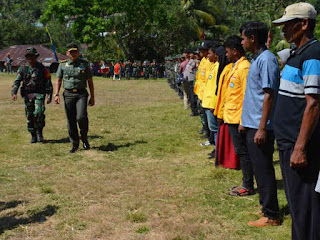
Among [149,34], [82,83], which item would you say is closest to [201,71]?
[82,83]

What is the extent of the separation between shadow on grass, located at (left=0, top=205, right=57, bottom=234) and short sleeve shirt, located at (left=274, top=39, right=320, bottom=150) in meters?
2.88

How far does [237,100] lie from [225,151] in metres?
1.51

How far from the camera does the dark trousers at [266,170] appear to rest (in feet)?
14.4

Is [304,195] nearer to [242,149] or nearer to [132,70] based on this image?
[242,149]

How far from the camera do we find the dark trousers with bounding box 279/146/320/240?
310 centimetres

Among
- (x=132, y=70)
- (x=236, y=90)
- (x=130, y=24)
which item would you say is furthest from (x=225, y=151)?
(x=130, y=24)

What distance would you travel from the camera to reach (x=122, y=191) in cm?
584

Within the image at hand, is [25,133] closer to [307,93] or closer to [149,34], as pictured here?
[307,93]

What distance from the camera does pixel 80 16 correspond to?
3822cm

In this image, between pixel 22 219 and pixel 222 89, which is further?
pixel 222 89

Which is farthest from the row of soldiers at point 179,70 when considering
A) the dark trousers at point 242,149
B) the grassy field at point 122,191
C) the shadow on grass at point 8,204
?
the shadow on grass at point 8,204

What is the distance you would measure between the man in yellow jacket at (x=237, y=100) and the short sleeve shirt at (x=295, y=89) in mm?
1951

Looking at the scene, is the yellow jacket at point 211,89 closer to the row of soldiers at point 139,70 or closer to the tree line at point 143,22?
the tree line at point 143,22

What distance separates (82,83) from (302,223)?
18.4ft
